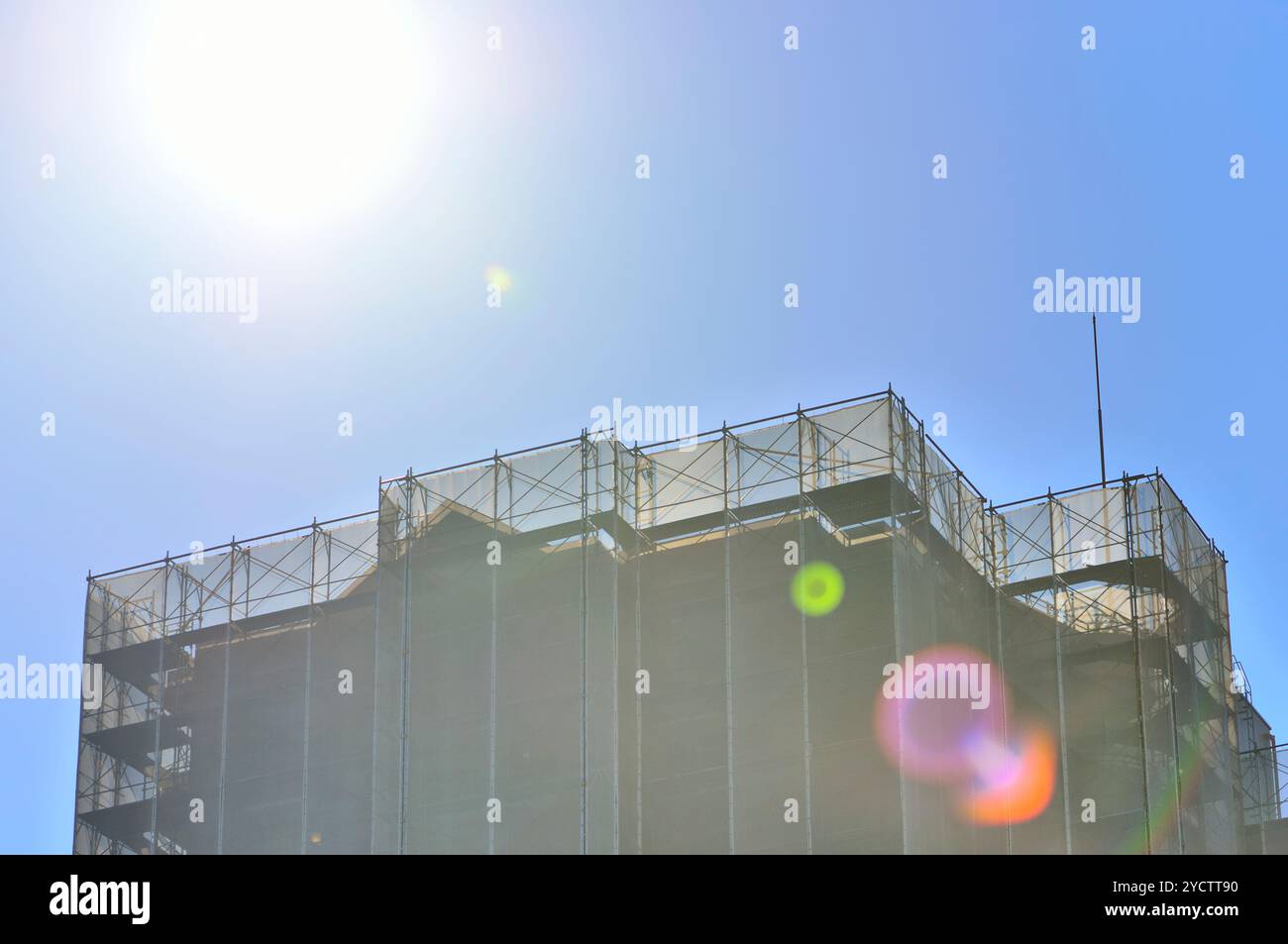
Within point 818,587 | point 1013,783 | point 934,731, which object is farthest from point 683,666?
point 1013,783

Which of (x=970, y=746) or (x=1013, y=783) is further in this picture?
(x=1013, y=783)

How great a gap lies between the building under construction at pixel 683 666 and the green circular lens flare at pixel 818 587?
7 cm

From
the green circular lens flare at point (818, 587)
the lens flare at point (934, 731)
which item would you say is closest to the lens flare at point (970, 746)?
the lens flare at point (934, 731)

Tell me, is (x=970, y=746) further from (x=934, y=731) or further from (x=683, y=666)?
(x=683, y=666)

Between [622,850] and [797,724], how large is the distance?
4.06 metres

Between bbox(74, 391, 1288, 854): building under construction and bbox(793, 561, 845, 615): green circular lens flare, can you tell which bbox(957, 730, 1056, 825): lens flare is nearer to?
bbox(74, 391, 1288, 854): building under construction

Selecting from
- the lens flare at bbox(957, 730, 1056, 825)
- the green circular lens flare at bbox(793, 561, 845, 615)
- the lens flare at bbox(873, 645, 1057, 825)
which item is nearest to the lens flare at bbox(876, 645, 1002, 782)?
the lens flare at bbox(873, 645, 1057, 825)

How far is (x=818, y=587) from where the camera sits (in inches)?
1516

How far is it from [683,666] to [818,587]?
3.11 meters

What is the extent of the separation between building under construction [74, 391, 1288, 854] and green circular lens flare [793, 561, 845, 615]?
0.22ft

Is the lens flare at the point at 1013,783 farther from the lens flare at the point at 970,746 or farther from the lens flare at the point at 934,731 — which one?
the lens flare at the point at 934,731

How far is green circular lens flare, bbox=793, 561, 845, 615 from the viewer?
3834 centimetres
